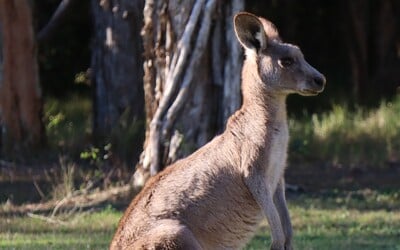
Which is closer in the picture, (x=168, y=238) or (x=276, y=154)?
(x=168, y=238)

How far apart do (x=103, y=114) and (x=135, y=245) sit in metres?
9.27

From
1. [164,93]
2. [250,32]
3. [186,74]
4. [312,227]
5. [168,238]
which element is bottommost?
[312,227]

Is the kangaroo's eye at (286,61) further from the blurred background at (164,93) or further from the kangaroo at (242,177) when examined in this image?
the blurred background at (164,93)

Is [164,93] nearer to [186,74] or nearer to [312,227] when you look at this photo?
[186,74]

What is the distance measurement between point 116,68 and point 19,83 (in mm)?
1387

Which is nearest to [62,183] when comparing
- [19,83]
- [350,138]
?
[19,83]

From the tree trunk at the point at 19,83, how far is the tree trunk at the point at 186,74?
322cm

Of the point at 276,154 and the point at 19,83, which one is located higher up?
the point at 276,154

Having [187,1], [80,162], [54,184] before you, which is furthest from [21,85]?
[187,1]

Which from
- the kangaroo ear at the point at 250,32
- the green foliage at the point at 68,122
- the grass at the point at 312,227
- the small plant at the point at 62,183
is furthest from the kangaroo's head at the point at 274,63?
the green foliage at the point at 68,122

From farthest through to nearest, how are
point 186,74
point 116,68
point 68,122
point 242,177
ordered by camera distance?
point 68,122
point 116,68
point 186,74
point 242,177

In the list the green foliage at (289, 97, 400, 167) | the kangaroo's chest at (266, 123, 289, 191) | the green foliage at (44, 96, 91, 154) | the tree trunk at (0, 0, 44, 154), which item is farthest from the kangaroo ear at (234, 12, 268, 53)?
the tree trunk at (0, 0, 44, 154)

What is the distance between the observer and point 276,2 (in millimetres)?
22641

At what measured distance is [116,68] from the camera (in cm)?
1670
